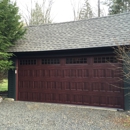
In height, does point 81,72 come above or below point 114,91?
above

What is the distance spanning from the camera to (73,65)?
806cm

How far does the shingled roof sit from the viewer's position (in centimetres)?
743

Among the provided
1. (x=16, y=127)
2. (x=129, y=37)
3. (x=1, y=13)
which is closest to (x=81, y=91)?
(x=129, y=37)

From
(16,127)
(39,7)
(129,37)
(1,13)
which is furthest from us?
(39,7)

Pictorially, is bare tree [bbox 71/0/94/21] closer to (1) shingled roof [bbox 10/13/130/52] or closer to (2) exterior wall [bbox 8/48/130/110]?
(1) shingled roof [bbox 10/13/130/52]

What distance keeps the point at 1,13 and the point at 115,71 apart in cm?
582

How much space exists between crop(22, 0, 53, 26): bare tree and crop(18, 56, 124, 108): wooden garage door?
13.8m

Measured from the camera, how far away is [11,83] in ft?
30.3

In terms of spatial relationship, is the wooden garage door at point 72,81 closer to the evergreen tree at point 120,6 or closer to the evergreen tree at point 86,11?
the evergreen tree at point 120,6

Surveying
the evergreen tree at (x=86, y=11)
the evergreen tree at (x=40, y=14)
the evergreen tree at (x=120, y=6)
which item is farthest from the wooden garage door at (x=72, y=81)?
the evergreen tree at (x=86, y=11)

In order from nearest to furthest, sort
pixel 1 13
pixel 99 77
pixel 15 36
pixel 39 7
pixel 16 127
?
pixel 16 127, pixel 99 77, pixel 1 13, pixel 15 36, pixel 39 7

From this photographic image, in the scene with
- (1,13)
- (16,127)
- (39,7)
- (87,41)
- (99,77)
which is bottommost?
(16,127)

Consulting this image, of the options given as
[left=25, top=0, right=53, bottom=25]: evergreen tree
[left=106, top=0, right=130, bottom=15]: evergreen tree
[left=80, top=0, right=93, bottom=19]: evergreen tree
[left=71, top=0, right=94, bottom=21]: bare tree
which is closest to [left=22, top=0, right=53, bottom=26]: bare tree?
[left=25, top=0, right=53, bottom=25]: evergreen tree

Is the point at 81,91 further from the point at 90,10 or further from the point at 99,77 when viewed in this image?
the point at 90,10
